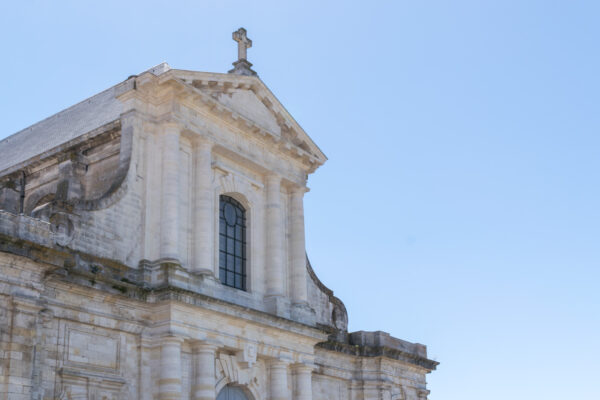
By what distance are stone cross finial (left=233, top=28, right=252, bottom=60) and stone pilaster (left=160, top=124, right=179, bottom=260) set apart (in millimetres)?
4781

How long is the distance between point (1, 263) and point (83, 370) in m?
3.35

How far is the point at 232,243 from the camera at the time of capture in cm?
2409

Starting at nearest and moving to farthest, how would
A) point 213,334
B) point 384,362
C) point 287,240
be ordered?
point 213,334 < point 287,240 < point 384,362

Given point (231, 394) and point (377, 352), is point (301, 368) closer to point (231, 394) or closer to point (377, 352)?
point (231, 394)

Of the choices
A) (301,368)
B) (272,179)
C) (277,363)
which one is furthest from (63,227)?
(301,368)

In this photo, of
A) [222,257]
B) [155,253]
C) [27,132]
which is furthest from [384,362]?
[27,132]

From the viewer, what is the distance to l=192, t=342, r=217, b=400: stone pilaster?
2061 cm

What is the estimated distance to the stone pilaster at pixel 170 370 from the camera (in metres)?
19.6

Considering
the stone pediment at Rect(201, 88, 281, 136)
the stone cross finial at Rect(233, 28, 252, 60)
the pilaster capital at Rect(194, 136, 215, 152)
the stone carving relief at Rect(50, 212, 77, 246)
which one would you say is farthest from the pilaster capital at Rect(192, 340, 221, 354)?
the stone cross finial at Rect(233, 28, 252, 60)

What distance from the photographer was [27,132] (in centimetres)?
2941

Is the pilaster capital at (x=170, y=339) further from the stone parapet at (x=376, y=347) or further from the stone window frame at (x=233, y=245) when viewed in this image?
the stone parapet at (x=376, y=347)

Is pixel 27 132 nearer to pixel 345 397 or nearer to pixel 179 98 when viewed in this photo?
pixel 179 98

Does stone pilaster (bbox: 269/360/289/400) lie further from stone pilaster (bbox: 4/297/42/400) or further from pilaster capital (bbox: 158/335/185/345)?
stone pilaster (bbox: 4/297/42/400)

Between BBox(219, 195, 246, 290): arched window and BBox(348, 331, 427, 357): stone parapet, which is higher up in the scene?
BBox(219, 195, 246, 290): arched window
